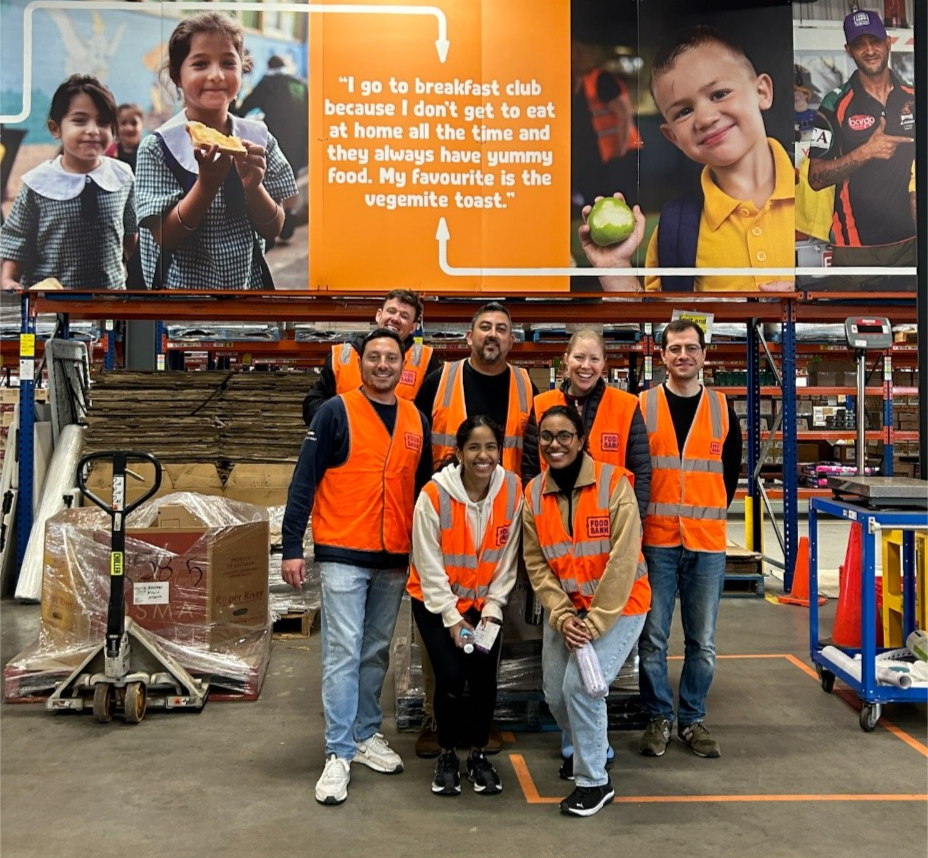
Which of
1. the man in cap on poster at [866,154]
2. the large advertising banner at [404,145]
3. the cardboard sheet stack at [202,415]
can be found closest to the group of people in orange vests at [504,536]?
the large advertising banner at [404,145]

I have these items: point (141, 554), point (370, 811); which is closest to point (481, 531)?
point (370, 811)

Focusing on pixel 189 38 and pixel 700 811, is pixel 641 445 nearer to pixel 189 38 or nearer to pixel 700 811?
pixel 700 811

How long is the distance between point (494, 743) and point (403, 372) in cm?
201

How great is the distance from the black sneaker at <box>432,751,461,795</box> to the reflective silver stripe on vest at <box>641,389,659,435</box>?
70.7 inches

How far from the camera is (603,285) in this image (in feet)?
26.3

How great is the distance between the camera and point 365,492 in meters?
3.90

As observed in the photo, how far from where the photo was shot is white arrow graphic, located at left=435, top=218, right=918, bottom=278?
7957 millimetres

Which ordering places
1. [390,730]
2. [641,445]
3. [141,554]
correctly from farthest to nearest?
[141,554]
[390,730]
[641,445]

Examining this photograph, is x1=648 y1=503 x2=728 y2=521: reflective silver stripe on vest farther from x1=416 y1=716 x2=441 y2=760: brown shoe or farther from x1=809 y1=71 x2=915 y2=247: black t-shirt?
x1=809 y1=71 x2=915 y2=247: black t-shirt

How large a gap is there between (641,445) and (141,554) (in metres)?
3.07

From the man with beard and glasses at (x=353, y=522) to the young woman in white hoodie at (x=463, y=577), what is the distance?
0.63ft

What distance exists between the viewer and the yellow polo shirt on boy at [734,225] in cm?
809

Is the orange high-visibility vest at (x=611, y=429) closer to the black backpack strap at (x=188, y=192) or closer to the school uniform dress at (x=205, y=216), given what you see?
the black backpack strap at (x=188, y=192)

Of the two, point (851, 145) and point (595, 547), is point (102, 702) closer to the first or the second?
point (595, 547)
